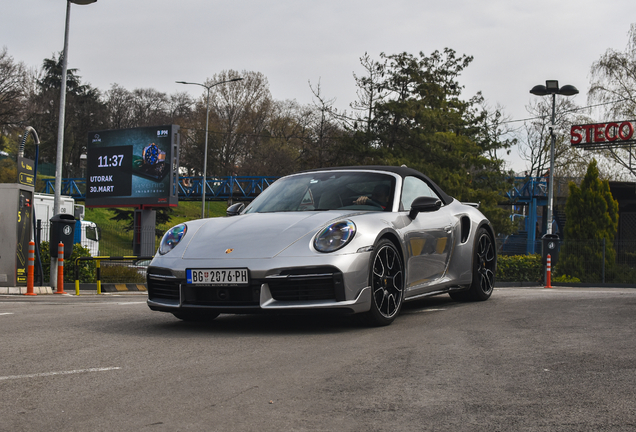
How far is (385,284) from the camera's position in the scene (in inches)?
243

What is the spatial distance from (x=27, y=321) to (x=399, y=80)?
3349 centimetres

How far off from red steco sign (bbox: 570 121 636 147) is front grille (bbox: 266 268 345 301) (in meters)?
32.5

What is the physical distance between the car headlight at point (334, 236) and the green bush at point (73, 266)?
13.8 meters

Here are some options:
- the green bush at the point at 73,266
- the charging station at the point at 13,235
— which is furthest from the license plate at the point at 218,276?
→ the green bush at the point at 73,266

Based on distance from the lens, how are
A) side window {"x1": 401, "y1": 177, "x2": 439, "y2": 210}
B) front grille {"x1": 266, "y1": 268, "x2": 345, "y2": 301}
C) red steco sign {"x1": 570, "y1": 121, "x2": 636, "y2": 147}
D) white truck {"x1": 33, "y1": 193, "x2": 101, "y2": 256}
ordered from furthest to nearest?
1. red steco sign {"x1": 570, "y1": 121, "x2": 636, "y2": 147}
2. white truck {"x1": 33, "y1": 193, "x2": 101, "y2": 256}
3. side window {"x1": 401, "y1": 177, "x2": 439, "y2": 210}
4. front grille {"x1": 266, "y1": 268, "x2": 345, "y2": 301}

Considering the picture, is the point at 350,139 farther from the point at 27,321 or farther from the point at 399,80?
the point at 27,321

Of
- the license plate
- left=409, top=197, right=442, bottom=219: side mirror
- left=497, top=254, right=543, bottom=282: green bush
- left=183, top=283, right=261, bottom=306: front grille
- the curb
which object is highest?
left=409, top=197, right=442, bottom=219: side mirror

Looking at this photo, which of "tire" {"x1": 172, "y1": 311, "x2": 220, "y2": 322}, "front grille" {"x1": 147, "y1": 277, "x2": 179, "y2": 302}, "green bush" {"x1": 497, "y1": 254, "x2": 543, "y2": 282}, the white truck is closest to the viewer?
"front grille" {"x1": 147, "y1": 277, "x2": 179, "y2": 302}

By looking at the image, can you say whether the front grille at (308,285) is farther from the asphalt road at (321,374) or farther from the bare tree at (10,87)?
the bare tree at (10,87)

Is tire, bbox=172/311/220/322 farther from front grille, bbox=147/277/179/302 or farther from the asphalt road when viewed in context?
front grille, bbox=147/277/179/302

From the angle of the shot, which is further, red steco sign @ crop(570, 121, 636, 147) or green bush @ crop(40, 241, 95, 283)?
red steco sign @ crop(570, 121, 636, 147)

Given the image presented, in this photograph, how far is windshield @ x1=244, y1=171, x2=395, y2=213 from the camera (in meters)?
6.78

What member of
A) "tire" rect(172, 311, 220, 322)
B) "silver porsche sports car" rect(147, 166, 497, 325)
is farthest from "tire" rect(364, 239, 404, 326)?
"tire" rect(172, 311, 220, 322)

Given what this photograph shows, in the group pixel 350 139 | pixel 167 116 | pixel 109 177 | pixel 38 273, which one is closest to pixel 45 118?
pixel 167 116
